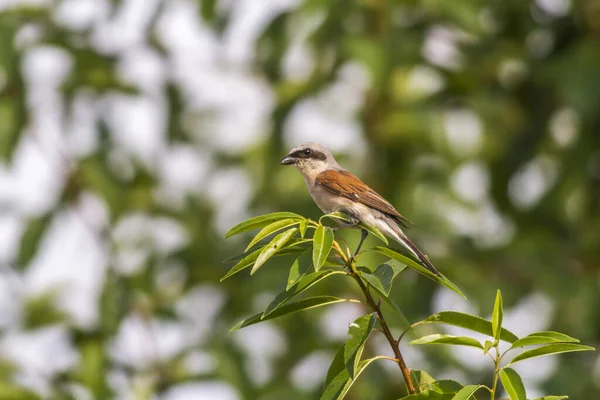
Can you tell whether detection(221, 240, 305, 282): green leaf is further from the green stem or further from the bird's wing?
the bird's wing

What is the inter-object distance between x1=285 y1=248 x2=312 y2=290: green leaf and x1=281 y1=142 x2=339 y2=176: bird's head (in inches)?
99.0

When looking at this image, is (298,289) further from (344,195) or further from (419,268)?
(344,195)

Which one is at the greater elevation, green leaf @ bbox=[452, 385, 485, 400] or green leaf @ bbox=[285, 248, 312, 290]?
green leaf @ bbox=[285, 248, 312, 290]

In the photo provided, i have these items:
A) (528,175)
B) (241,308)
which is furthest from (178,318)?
(528,175)

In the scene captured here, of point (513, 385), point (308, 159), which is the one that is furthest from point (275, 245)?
point (308, 159)

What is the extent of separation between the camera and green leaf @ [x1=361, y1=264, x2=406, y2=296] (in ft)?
8.04

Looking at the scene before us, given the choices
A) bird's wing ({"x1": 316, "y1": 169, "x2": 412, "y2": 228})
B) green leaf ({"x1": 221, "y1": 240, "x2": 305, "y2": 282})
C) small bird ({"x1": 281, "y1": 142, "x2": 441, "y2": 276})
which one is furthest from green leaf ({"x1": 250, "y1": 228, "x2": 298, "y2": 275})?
bird's wing ({"x1": 316, "y1": 169, "x2": 412, "y2": 228})

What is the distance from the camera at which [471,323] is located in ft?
8.66

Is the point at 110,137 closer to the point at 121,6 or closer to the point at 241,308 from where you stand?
the point at 121,6

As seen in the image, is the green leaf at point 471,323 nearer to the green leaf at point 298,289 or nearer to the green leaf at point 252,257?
the green leaf at point 298,289

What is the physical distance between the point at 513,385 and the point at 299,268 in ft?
2.12

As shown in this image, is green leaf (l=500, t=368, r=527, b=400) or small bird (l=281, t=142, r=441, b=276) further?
small bird (l=281, t=142, r=441, b=276)

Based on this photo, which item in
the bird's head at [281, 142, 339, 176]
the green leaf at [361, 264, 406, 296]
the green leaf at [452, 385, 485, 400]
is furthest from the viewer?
the bird's head at [281, 142, 339, 176]

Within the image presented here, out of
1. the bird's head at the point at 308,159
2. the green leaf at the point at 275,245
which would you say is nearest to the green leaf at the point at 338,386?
the green leaf at the point at 275,245
